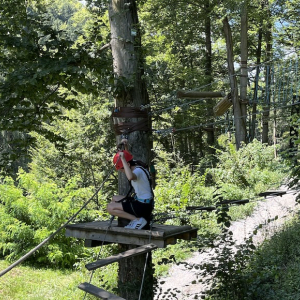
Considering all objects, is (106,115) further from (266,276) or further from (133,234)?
(133,234)

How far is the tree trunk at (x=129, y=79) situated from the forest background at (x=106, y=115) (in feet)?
0.26

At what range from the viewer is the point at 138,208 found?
5.12m

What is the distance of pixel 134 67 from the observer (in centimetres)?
592

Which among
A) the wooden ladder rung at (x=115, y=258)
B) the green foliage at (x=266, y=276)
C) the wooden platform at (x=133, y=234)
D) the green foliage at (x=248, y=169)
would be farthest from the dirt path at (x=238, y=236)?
the wooden ladder rung at (x=115, y=258)

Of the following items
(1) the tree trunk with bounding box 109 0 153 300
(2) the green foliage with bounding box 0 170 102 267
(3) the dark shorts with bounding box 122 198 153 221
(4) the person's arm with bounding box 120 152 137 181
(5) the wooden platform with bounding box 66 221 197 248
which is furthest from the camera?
(2) the green foliage with bounding box 0 170 102 267

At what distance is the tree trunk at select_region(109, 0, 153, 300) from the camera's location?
558cm

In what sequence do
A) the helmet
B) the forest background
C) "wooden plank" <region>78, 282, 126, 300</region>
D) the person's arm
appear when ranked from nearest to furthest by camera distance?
"wooden plank" <region>78, 282, 126, 300</region> → the person's arm → the helmet → the forest background

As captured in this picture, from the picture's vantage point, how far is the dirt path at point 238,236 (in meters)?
7.59

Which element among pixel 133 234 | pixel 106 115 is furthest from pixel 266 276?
pixel 106 115

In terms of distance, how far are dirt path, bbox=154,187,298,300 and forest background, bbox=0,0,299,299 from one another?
0.31 meters

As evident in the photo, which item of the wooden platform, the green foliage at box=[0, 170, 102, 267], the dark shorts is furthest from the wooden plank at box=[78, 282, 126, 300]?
the green foliage at box=[0, 170, 102, 267]

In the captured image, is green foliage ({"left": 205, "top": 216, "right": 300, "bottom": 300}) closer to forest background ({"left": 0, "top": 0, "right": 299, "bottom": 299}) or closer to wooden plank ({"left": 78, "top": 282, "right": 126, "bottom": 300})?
forest background ({"left": 0, "top": 0, "right": 299, "bottom": 299})

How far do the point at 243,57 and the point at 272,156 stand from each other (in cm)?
452

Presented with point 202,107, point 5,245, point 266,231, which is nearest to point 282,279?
point 266,231
